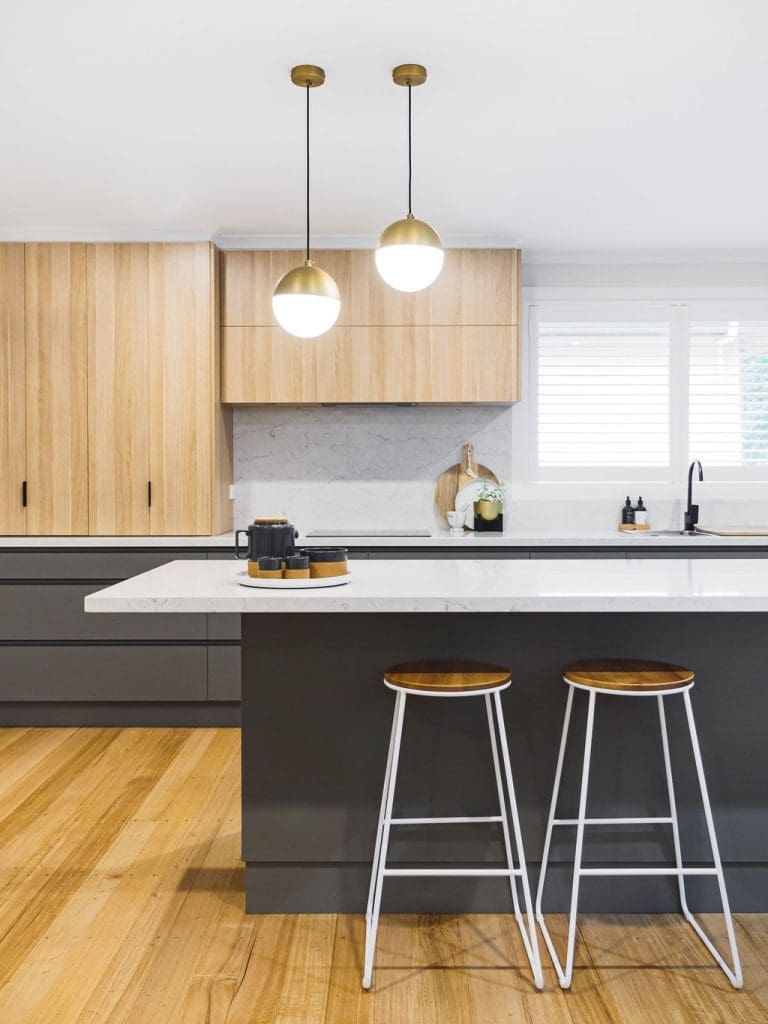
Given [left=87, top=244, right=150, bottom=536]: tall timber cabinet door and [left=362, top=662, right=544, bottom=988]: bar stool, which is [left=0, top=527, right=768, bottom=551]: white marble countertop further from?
[left=362, top=662, right=544, bottom=988]: bar stool

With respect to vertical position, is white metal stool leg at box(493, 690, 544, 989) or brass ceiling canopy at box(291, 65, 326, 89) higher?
brass ceiling canopy at box(291, 65, 326, 89)

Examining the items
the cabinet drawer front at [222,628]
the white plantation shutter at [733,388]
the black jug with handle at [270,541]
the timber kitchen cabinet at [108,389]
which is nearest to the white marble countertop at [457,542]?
the timber kitchen cabinet at [108,389]

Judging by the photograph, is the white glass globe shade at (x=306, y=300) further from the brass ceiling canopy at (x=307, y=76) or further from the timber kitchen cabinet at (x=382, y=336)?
the timber kitchen cabinet at (x=382, y=336)

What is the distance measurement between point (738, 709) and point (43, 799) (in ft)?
8.17

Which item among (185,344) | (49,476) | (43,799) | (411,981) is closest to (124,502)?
(49,476)

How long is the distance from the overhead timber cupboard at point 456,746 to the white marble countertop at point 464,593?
0.20ft

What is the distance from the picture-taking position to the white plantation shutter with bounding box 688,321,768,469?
4793 mm

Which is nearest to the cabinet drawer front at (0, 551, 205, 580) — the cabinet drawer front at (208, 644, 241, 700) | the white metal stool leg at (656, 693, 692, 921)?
the cabinet drawer front at (208, 644, 241, 700)

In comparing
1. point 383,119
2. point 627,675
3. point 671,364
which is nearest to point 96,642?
point 383,119

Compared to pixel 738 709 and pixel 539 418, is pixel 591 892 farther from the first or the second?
pixel 539 418

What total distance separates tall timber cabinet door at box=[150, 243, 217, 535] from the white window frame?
1.81 meters

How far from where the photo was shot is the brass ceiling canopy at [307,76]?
2.56 meters

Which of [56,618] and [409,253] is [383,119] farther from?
[56,618]

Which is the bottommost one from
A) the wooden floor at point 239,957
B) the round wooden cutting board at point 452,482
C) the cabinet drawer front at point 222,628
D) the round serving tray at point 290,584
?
the wooden floor at point 239,957
